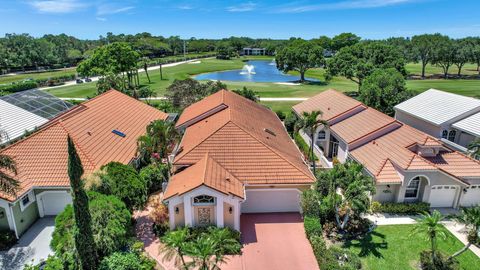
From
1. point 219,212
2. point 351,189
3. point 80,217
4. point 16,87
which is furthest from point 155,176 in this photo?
point 16,87

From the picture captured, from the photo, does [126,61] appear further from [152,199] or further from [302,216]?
[302,216]

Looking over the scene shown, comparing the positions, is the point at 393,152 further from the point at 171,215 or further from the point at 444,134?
the point at 171,215

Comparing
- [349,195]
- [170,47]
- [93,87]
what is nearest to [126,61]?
[93,87]

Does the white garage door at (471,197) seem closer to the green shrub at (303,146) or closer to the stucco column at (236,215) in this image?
the green shrub at (303,146)

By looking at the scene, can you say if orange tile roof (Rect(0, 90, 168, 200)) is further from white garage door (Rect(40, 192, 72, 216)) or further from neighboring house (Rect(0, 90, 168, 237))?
white garage door (Rect(40, 192, 72, 216))

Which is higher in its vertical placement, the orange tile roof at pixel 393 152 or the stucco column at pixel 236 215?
the orange tile roof at pixel 393 152

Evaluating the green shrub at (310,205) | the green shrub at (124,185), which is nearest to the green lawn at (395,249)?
the green shrub at (310,205)
